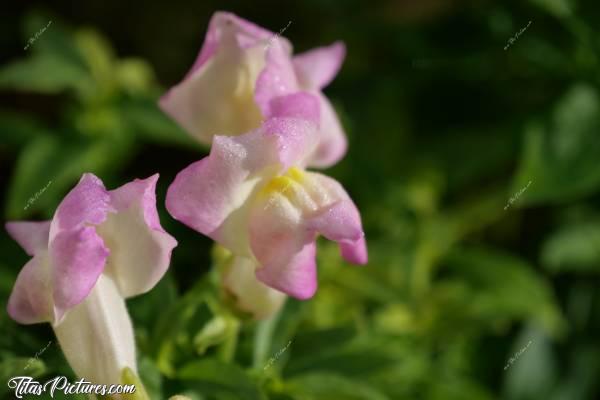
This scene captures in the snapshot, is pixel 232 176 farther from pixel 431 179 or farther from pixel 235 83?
pixel 431 179

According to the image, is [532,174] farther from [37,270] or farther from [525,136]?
[37,270]

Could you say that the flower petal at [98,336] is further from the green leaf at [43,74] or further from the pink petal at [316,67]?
the green leaf at [43,74]

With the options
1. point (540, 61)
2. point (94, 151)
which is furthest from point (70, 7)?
point (540, 61)

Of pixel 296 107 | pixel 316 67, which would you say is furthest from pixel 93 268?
pixel 316 67

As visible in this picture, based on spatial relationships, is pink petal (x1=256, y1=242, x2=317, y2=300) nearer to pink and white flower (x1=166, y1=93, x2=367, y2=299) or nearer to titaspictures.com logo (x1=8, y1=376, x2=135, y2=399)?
pink and white flower (x1=166, y1=93, x2=367, y2=299)

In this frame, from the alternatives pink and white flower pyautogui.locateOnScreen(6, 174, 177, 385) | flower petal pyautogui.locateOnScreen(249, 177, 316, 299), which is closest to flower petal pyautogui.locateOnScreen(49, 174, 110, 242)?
pink and white flower pyautogui.locateOnScreen(6, 174, 177, 385)
